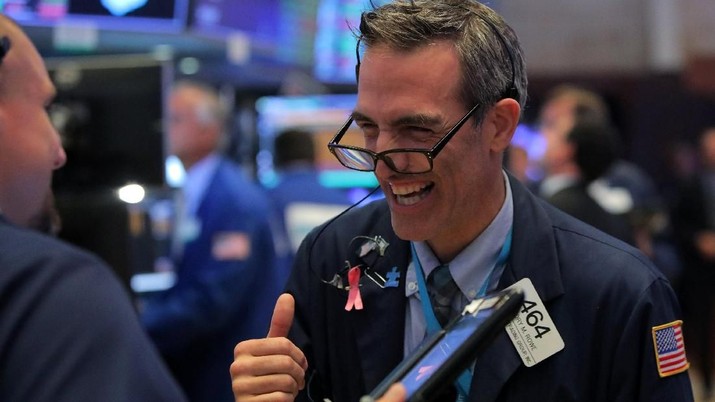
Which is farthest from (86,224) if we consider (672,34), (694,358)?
(672,34)

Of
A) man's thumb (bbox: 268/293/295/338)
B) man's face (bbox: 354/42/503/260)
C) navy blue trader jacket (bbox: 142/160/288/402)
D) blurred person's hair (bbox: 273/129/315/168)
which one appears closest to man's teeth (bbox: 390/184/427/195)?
A: man's face (bbox: 354/42/503/260)

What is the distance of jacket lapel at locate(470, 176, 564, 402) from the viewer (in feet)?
6.05

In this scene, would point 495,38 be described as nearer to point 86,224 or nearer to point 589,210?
point 86,224

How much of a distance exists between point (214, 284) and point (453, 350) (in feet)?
9.29

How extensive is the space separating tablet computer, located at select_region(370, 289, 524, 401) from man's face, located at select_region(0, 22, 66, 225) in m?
0.66

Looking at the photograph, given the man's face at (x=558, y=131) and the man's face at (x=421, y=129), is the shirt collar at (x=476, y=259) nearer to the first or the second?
the man's face at (x=421, y=129)

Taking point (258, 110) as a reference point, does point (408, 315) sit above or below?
above

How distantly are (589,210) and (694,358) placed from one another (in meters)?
4.74

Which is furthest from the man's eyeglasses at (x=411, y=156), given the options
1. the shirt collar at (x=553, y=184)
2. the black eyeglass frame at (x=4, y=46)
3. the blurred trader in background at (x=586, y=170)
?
the shirt collar at (x=553, y=184)

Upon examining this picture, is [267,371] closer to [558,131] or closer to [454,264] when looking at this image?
Answer: [454,264]

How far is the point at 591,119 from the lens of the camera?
4555 millimetres

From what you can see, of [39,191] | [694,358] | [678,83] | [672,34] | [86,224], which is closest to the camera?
[39,191]

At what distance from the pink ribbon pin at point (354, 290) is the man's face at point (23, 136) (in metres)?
0.60

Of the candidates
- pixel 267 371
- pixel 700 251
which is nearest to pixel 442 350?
pixel 267 371
